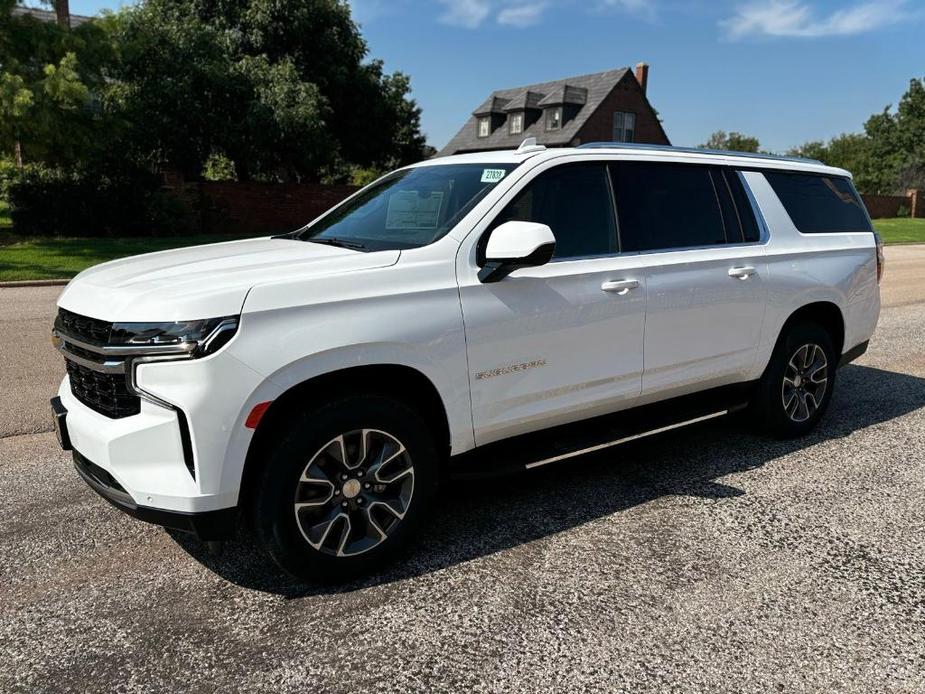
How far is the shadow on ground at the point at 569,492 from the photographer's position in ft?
11.4

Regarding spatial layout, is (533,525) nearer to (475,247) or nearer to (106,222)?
(475,247)

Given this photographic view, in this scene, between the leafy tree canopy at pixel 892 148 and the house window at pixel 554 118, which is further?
the leafy tree canopy at pixel 892 148

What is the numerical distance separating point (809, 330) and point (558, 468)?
2.06 metres

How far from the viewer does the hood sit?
2832 mm

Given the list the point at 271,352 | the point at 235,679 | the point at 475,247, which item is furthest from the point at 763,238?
the point at 235,679

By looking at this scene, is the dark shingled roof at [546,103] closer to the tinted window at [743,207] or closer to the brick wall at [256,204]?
the brick wall at [256,204]

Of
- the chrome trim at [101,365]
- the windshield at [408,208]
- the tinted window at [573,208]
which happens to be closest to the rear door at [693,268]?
the tinted window at [573,208]

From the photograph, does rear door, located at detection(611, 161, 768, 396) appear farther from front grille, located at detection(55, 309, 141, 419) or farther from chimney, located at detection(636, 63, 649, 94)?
chimney, located at detection(636, 63, 649, 94)

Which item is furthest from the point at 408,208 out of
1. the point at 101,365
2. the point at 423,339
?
the point at 101,365

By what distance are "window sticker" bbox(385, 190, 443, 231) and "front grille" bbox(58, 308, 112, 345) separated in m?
1.57

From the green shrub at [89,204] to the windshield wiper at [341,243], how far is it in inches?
700

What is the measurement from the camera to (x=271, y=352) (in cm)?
289

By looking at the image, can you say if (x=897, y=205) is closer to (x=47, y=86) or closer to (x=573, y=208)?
(x=47, y=86)

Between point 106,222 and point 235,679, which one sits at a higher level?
point 106,222
